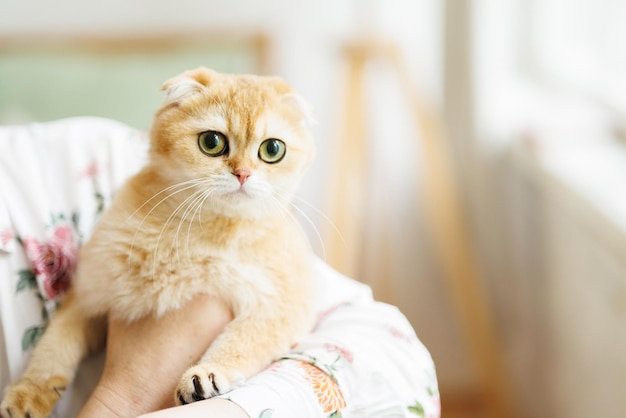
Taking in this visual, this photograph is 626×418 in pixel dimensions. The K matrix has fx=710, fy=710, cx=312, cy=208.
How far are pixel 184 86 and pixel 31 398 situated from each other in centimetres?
41

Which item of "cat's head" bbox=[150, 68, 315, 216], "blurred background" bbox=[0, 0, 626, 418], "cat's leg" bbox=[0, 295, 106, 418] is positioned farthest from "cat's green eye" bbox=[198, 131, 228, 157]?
"blurred background" bbox=[0, 0, 626, 418]

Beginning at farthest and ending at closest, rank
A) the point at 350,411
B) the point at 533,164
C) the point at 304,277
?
the point at 533,164 → the point at 304,277 → the point at 350,411

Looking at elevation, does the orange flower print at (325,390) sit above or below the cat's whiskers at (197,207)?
below

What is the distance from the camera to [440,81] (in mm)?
2162

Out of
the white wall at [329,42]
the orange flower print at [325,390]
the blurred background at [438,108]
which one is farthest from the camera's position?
the white wall at [329,42]

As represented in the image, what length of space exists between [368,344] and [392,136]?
1.42 m

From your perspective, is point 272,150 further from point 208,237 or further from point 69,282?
point 69,282

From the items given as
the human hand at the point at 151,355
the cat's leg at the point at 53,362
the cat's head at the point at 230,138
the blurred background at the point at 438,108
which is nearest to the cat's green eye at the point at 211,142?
the cat's head at the point at 230,138

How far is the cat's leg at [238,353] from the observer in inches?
30.5

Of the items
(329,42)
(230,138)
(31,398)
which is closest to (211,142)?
(230,138)

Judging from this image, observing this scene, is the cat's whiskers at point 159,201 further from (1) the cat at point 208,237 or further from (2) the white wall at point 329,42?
(2) the white wall at point 329,42

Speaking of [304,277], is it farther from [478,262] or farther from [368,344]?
[478,262]

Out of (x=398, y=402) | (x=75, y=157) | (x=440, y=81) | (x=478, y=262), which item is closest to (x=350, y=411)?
(x=398, y=402)

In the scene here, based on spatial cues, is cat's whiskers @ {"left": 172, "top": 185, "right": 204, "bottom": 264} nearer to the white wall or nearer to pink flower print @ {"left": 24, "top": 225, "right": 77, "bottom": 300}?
pink flower print @ {"left": 24, "top": 225, "right": 77, "bottom": 300}
